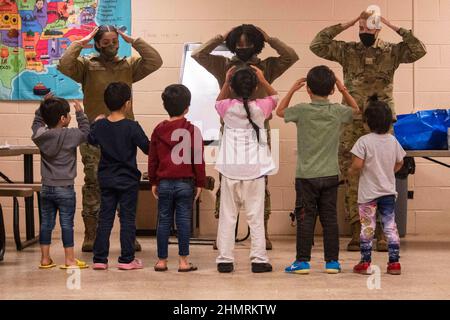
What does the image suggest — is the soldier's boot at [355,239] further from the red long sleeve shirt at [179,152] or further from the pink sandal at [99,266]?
the pink sandal at [99,266]

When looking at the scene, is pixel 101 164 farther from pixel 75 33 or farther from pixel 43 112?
pixel 75 33

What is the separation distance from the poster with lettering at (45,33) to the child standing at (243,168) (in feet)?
6.88

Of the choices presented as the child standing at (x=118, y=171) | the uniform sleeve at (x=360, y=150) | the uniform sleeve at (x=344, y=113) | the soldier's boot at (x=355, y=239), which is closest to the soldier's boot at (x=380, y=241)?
the soldier's boot at (x=355, y=239)

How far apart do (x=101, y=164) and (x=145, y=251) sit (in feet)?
3.42

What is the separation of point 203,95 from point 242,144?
1744mm

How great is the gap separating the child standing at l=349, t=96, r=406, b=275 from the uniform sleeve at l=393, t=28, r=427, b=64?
1071 millimetres

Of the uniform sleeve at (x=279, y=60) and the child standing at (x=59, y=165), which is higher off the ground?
the uniform sleeve at (x=279, y=60)

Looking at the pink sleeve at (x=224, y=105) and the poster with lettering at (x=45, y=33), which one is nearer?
the pink sleeve at (x=224, y=105)

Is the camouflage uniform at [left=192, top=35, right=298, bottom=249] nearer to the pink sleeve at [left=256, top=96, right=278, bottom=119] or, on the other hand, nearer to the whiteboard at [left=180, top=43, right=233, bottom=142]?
the pink sleeve at [left=256, top=96, right=278, bottom=119]

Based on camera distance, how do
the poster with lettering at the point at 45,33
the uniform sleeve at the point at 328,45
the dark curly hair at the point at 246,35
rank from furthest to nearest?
the poster with lettering at the point at 45,33, the uniform sleeve at the point at 328,45, the dark curly hair at the point at 246,35

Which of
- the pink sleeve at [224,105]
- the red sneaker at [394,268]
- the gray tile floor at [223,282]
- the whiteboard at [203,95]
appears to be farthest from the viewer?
the whiteboard at [203,95]

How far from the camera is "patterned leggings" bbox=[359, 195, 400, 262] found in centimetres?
450

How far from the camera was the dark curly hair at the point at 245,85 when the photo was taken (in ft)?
15.0

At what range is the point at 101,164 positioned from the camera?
468cm
